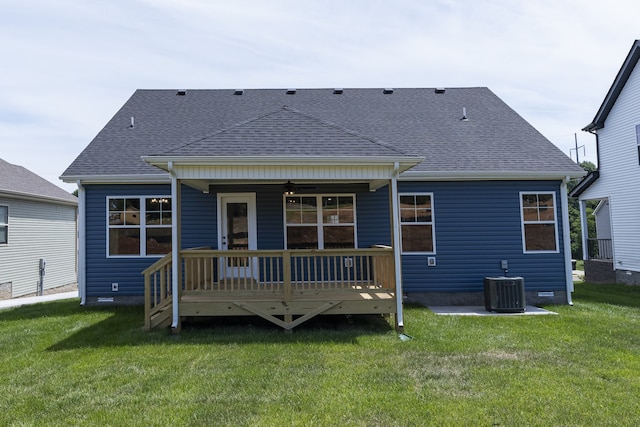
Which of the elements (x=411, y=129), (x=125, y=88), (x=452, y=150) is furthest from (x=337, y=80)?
(x=125, y=88)

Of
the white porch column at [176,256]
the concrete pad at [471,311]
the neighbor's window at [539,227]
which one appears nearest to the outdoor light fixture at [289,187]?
the white porch column at [176,256]

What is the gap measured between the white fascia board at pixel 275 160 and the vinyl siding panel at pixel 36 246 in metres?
10.0

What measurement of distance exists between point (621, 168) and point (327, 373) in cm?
1349

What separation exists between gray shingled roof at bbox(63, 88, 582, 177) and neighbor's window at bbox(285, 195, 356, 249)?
1820 mm

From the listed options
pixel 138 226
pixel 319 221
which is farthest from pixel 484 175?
pixel 138 226

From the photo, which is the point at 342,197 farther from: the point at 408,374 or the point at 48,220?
the point at 48,220

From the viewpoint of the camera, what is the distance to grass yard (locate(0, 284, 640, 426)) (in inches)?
135

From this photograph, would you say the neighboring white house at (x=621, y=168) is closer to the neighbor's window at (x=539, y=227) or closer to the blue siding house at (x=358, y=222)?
the blue siding house at (x=358, y=222)

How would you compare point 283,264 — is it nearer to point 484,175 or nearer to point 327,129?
point 327,129

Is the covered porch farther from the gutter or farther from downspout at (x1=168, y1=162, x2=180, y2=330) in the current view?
the gutter

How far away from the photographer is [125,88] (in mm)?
12391

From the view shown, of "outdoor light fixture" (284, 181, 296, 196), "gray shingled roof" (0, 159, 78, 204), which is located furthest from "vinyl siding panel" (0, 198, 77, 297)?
"outdoor light fixture" (284, 181, 296, 196)

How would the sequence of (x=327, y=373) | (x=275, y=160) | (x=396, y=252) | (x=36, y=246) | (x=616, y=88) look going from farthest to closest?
1. (x=36, y=246)
2. (x=616, y=88)
3. (x=396, y=252)
4. (x=275, y=160)
5. (x=327, y=373)

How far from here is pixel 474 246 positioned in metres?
8.91
